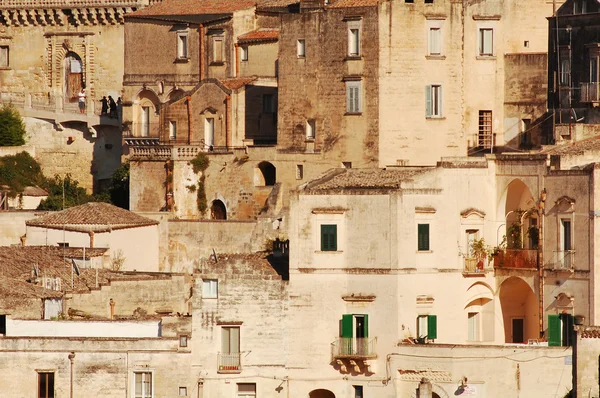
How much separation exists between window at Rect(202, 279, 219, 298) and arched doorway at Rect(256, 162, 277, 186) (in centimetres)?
1479

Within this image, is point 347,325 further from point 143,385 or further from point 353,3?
point 353,3

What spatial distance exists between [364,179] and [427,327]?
508 cm

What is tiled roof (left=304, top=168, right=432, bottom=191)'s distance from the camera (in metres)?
66.7

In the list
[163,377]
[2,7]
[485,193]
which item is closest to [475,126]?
[485,193]

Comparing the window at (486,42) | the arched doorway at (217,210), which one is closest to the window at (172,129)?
the arched doorway at (217,210)

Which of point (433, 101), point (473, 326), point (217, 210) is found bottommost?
point (473, 326)

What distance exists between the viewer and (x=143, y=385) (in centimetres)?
6444

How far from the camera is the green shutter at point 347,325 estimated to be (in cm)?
6525

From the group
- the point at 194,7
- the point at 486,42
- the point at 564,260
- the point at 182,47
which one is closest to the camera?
the point at 564,260

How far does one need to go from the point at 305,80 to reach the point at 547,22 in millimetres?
8568

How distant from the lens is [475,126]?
77.9 m

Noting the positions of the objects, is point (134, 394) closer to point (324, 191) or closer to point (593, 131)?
point (324, 191)

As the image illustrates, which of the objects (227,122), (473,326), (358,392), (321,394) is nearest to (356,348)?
(358,392)

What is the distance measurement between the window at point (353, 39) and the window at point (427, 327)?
14.1 metres
